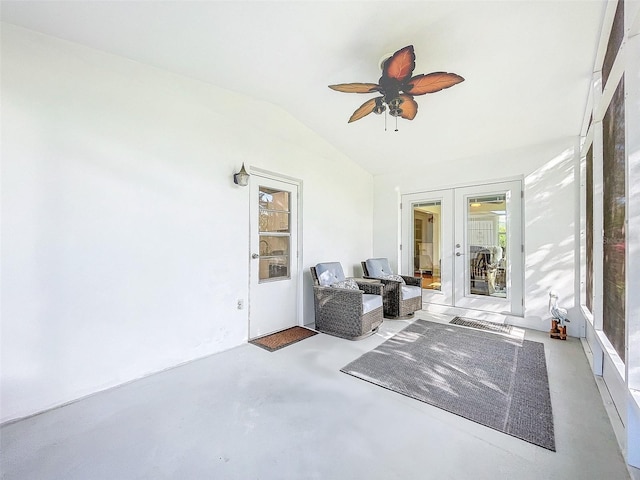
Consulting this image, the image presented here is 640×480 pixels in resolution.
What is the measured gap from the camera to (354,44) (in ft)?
7.47

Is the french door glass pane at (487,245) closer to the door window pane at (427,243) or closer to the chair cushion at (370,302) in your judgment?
the door window pane at (427,243)

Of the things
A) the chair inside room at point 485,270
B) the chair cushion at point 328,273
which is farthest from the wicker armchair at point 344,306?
the chair inside room at point 485,270

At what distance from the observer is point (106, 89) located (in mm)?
2246

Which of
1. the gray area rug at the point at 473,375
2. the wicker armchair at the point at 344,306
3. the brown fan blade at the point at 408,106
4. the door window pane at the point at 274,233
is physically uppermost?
the brown fan blade at the point at 408,106

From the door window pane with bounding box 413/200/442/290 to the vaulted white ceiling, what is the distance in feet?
5.73

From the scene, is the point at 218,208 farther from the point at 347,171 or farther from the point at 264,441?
the point at 347,171

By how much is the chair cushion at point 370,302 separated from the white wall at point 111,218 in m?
1.41

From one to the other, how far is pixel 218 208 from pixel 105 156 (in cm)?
104

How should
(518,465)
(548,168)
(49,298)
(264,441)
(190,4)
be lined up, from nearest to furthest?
(518,465), (264,441), (190,4), (49,298), (548,168)

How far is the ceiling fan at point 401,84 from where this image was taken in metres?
1.83

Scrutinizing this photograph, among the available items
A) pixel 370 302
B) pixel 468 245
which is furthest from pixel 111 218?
pixel 468 245

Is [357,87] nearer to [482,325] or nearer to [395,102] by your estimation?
[395,102]

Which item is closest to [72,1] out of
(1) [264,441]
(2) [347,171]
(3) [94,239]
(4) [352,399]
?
(3) [94,239]

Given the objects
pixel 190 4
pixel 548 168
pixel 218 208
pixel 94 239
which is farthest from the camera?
pixel 548 168
